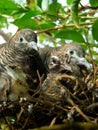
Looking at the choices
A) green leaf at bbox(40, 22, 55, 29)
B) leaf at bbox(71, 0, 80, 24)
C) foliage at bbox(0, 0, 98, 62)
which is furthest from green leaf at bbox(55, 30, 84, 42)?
leaf at bbox(71, 0, 80, 24)

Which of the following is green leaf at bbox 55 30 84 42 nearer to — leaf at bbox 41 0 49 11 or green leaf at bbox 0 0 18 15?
leaf at bbox 41 0 49 11

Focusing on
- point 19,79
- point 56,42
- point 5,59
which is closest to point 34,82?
point 19,79

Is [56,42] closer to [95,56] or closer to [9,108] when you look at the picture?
[95,56]

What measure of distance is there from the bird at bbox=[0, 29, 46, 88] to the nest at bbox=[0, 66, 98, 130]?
22cm

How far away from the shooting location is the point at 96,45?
1767 millimetres

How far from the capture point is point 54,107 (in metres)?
1.40

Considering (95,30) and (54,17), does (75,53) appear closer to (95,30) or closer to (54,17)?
(54,17)

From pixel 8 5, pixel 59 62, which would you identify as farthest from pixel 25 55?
pixel 8 5

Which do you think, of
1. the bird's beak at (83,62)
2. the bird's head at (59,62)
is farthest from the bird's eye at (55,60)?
the bird's beak at (83,62)

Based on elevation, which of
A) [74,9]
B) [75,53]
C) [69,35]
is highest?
[74,9]

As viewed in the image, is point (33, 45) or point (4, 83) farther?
point (33, 45)

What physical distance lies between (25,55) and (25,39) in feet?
0.32

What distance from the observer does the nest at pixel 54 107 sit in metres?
1.32

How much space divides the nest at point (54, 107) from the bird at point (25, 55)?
223 mm
